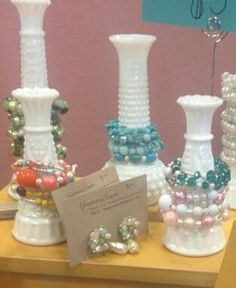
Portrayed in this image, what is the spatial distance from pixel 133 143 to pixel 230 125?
0.45ft

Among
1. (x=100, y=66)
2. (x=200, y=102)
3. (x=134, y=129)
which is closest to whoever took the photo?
(x=200, y=102)

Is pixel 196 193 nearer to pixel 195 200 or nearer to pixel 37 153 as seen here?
pixel 195 200

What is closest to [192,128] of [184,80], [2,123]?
[184,80]

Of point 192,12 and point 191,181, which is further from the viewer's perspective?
point 192,12

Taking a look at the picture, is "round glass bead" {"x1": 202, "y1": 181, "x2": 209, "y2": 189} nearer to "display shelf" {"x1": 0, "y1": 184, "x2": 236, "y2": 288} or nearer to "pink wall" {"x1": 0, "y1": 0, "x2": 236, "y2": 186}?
"display shelf" {"x1": 0, "y1": 184, "x2": 236, "y2": 288}

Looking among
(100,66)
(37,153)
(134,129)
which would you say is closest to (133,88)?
(134,129)

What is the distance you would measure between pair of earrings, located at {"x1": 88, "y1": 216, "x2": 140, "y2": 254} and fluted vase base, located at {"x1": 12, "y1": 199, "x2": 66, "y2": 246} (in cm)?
6

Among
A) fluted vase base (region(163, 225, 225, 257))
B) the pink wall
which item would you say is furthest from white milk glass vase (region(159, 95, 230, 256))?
the pink wall

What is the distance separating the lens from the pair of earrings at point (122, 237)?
0.69 metres

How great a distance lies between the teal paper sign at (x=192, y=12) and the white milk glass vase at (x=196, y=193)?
0.14m

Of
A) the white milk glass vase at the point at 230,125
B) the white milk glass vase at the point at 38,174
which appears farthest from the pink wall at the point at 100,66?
the white milk glass vase at the point at 38,174

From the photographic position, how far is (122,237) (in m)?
0.72

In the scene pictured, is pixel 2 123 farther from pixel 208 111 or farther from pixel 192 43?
pixel 208 111

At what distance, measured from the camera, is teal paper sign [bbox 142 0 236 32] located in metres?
0.77
